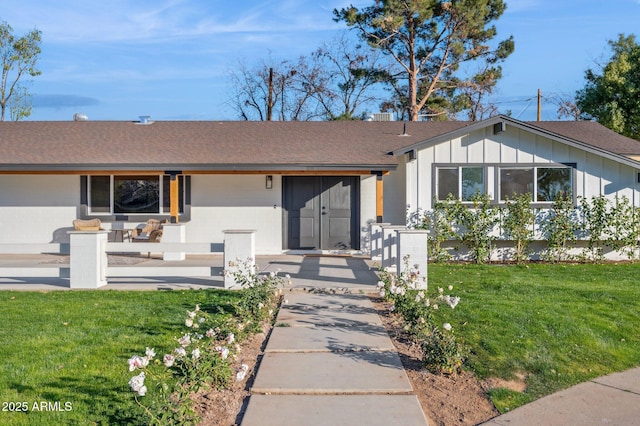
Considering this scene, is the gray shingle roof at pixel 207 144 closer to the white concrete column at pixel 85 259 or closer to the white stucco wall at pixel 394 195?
the white stucco wall at pixel 394 195

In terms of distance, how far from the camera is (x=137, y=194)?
49.5ft

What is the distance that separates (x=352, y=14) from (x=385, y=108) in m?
5.54

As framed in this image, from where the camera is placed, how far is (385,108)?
98.7ft

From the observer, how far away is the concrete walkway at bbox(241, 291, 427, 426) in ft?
13.4

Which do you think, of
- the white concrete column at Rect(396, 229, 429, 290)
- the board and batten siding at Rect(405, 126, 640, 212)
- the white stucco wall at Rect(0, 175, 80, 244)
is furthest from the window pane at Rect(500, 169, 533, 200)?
the white stucco wall at Rect(0, 175, 80, 244)

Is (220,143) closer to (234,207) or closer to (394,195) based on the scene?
(234,207)

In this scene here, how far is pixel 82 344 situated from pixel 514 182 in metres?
11.1

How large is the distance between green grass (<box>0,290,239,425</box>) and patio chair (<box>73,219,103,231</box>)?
531 cm

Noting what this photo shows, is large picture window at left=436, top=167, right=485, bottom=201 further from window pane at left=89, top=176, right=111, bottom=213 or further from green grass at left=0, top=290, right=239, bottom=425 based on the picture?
window pane at left=89, top=176, right=111, bottom=213

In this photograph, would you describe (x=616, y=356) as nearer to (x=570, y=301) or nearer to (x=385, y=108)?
(x=570, y=301)

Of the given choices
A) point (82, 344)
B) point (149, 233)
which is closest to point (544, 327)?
point (82, 344)

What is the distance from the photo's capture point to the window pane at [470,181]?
14055mm

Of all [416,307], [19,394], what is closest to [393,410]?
[416,307]

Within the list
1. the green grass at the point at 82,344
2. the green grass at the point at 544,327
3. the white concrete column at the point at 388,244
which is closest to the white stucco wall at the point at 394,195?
the white concrete column at the point at 388,244
